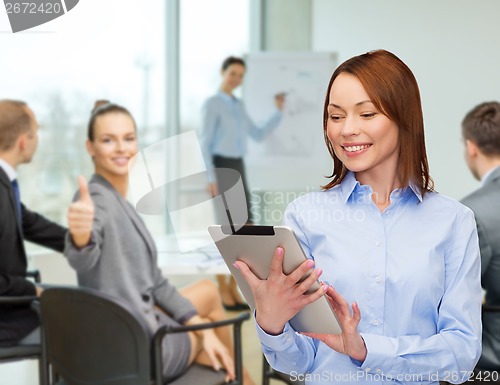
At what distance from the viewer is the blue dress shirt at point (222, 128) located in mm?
4969

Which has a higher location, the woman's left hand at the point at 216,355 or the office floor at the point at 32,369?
the woman's left hand at the point at 216,355

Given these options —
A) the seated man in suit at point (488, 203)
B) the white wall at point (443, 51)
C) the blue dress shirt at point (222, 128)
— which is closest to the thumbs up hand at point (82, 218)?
the seated man in suit at point (488, 203)

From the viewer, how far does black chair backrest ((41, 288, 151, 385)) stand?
6.63ft

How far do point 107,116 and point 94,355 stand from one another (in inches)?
34.5

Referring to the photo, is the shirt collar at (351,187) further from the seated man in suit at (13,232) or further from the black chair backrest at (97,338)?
the seated man in suit at (13,232)

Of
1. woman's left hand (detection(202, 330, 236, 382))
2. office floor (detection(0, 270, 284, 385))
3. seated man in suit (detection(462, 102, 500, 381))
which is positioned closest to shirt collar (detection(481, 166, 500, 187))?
seated man in suit (detection(462, 102, 500, 381))

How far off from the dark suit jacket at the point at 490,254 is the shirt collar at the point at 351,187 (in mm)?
975

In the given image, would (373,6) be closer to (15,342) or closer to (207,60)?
(207,60)

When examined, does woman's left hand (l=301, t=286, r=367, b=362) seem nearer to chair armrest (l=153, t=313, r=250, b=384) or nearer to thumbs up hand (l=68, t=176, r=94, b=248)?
chair armrest (l=153, t=313, r=250, b=384)

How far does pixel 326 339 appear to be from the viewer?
119cm

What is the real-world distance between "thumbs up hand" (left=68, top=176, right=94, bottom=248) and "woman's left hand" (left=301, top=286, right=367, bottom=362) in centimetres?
124

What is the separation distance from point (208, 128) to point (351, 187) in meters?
3.80

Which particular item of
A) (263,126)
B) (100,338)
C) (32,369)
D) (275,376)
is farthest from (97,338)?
(263,126)

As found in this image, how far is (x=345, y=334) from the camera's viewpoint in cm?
118
